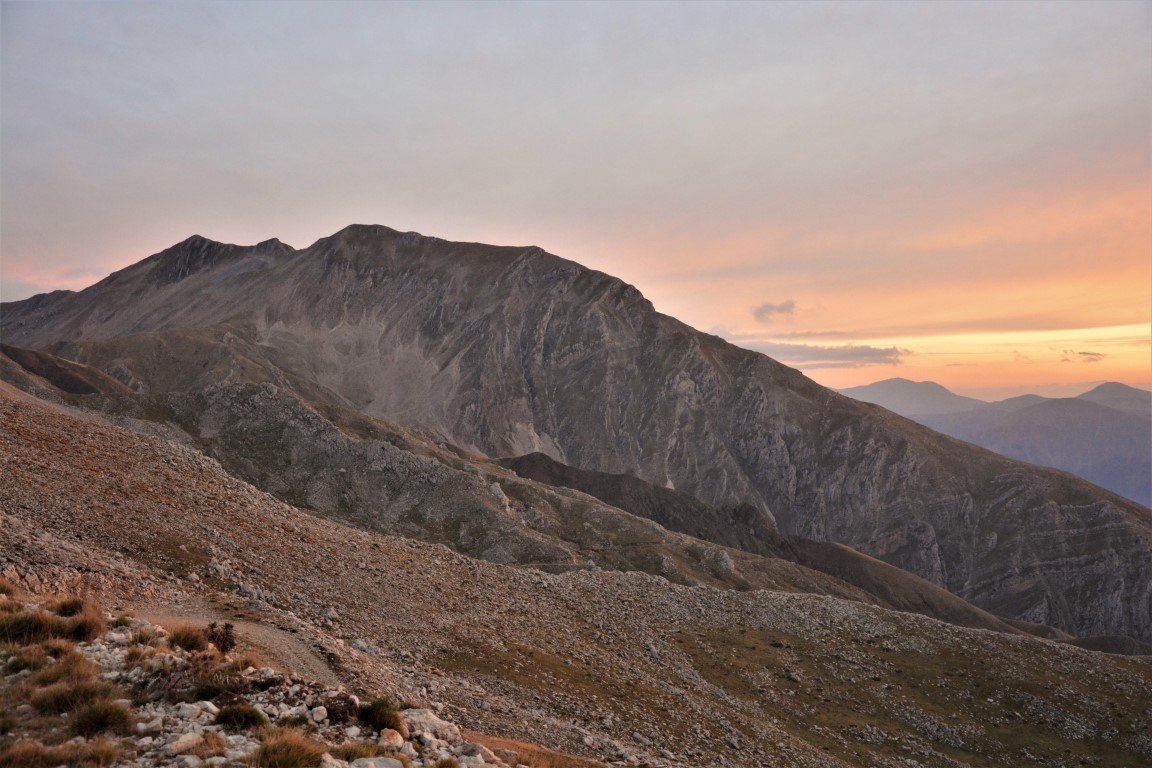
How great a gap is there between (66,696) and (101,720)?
1196 mm

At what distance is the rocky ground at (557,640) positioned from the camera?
24219 millimetres

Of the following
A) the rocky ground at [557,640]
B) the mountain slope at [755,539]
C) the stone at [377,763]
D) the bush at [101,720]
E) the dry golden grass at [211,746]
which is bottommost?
the mountain slope at [755,539]

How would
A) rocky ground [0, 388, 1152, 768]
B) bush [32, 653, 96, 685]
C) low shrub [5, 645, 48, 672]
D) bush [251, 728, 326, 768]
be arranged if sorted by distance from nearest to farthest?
bush [251, 728, 326, 768]
bush [32, 653, 96, 685]
low shrub [5, 645, 48, 672]
rocky ground [0, 388, 1152, 768]

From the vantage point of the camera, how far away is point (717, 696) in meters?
37.2

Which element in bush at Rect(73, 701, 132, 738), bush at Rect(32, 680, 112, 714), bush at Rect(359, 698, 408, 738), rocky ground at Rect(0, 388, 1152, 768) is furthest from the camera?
rocky ground at Rect(0, 388, 1152, 768)

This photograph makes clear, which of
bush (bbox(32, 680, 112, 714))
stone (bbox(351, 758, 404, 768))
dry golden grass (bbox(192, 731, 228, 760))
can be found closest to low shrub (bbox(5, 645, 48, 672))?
bush (bbox(32, 680, 112, 714))

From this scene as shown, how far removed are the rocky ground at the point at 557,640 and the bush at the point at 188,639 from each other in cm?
571

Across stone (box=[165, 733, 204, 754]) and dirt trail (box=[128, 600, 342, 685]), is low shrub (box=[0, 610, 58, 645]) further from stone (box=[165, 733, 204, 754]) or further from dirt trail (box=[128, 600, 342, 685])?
stone (box=[165, 733, 204, 754])

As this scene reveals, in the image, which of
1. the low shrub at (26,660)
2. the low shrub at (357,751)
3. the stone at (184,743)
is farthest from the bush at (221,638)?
the low shrub at (357,751)

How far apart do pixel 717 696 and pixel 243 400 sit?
85.6 meters

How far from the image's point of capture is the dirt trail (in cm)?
1978

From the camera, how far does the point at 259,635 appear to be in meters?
21.7

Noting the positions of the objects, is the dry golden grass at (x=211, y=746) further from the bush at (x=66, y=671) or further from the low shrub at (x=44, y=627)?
the low shrub at (x=44, y=627)

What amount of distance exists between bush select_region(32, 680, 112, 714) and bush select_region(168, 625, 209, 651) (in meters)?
3.29
